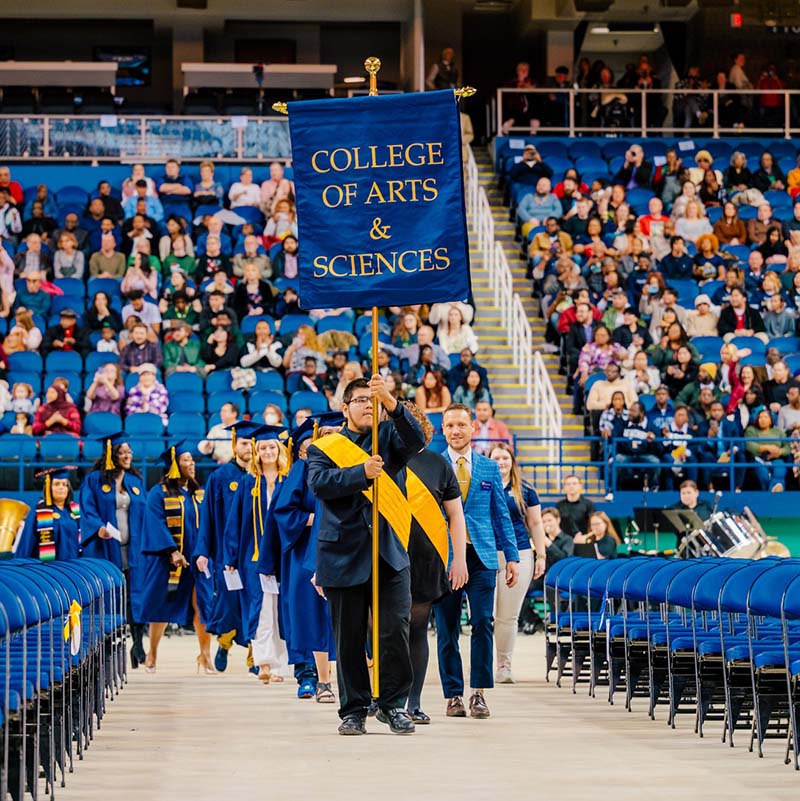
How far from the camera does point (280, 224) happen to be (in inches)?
941

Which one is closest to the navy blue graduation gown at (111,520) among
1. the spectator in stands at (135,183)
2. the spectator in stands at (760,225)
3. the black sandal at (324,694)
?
the black sandal at (324,694)

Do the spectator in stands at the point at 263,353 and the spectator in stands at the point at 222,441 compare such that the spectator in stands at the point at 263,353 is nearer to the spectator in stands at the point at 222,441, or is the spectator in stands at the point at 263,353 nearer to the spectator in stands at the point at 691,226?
the spectator in stands at the point at 222,441

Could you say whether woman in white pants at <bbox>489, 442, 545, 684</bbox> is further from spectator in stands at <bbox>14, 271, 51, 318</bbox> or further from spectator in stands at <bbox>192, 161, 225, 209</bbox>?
spectator in stands at <bbox>192, 161, 225, 209</bbox>

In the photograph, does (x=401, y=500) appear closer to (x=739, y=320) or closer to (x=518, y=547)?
(x=518, y=547)

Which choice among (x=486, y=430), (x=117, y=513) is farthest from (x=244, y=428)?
(x=486, y=430)

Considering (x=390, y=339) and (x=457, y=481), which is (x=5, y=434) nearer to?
(x=390, y=339)

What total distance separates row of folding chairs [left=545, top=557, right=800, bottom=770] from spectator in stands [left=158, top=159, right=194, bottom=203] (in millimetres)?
12469

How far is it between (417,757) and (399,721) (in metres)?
0.93

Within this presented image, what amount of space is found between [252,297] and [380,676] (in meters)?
13.4

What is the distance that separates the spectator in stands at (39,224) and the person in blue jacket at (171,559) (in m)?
9.88

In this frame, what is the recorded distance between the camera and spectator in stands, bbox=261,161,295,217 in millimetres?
24359

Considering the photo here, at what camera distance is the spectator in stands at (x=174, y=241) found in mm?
23281

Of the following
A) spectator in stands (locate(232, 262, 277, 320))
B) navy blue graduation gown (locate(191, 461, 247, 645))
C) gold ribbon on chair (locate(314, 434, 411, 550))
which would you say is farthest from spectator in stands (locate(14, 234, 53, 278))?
gold ribbon on chair (locate(314, 434, 411, 550))

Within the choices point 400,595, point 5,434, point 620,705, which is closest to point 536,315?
point 5,434
